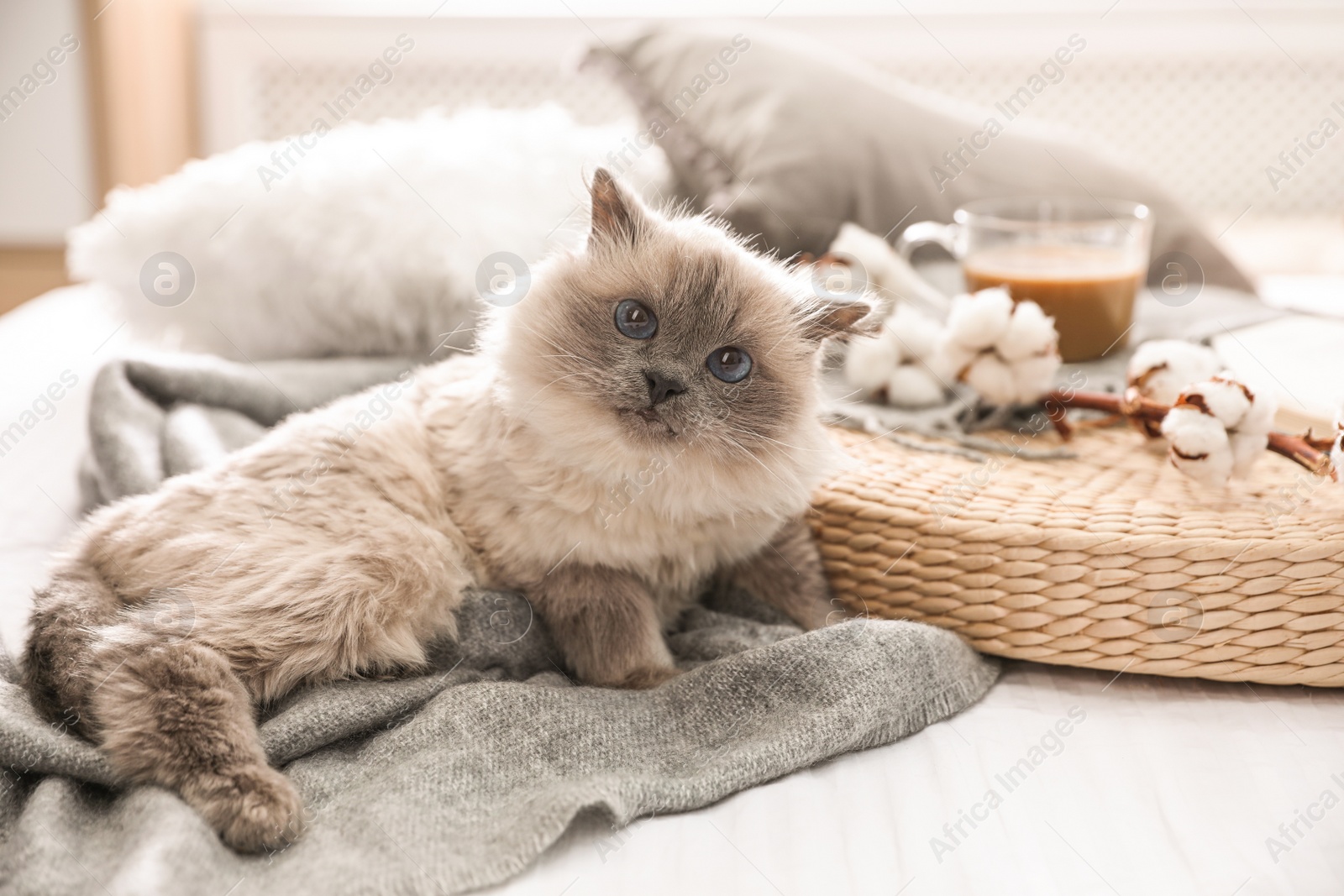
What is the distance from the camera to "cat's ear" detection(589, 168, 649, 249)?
1.07m

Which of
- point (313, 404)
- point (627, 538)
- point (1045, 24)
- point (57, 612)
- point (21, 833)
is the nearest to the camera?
point (21, 833)

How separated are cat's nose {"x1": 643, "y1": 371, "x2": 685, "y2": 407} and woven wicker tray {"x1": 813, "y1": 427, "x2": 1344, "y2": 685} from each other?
0.32m

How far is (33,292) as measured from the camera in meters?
3.08

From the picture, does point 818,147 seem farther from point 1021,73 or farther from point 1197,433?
point 1021,73

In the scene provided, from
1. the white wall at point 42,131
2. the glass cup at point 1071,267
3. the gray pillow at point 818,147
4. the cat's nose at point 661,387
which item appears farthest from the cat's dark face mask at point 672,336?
the white wall at point 42,131

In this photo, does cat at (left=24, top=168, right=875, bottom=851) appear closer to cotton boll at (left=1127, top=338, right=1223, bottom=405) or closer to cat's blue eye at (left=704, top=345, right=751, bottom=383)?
cat's blue eye at (left=704, top=345, right=751, bottom=383)

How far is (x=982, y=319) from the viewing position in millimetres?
1316

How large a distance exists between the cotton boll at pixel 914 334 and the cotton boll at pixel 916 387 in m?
0.02

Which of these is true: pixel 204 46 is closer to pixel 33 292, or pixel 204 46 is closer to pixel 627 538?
pixel 33 292

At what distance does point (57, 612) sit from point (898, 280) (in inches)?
50.2

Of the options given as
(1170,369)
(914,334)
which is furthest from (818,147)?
(1170,369)

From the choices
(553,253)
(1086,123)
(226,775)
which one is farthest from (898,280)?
(1086,123)

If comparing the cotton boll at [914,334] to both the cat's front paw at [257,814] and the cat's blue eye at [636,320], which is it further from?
the cat's front paw at [257,814]

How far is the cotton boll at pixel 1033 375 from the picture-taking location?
1.32 m
